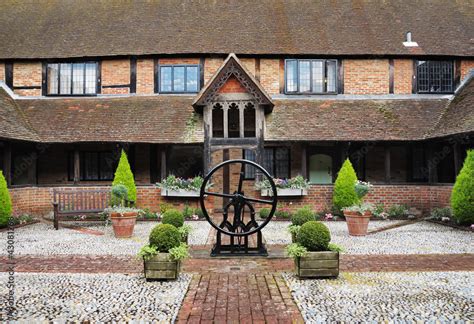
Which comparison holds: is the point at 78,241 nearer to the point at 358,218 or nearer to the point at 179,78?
the point at 358,218

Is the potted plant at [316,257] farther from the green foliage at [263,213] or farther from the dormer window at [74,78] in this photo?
the dormer window at [74,78]

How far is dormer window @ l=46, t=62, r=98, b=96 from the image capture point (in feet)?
62.4

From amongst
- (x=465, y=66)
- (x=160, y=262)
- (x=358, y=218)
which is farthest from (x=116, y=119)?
(x=465, y=66)

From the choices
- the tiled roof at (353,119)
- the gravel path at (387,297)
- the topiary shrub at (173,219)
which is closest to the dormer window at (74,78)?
the tiled roof at (353,119)

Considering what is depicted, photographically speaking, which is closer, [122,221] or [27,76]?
[122,221]

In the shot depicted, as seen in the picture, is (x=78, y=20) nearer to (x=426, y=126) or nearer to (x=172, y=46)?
(x=172, y=46)

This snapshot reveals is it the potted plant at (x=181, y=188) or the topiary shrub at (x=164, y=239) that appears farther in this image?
the potted plant at (x=181, y=188)

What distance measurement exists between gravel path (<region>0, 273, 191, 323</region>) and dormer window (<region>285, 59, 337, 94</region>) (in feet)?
43.6

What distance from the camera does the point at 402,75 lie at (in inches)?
736

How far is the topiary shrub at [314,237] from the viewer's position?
716cm

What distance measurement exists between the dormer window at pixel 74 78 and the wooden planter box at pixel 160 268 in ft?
46.2

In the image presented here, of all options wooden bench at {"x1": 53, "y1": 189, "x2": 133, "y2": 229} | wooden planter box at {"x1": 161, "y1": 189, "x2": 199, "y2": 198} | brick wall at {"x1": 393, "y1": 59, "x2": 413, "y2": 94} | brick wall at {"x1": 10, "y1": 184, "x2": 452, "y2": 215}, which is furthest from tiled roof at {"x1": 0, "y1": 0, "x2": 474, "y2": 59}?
wooden bench at {"x1": 53, "y1": 189, "x2": 133, "y2": 229}

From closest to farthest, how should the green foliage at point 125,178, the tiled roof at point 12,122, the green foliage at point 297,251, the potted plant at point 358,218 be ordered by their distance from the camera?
the green foliage at point 297,251
the potted plant at point 358,218
the tiled roof at point 12,122
the green foliage at point 125,178

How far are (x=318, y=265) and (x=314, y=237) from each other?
0.49 meters
